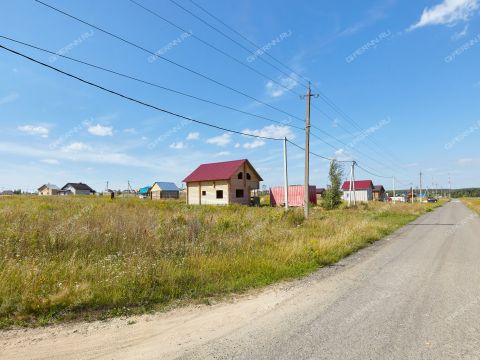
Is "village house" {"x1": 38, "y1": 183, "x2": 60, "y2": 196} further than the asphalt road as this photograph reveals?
Yes

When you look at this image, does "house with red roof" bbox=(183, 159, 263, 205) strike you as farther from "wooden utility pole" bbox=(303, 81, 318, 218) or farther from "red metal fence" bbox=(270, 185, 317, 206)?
"wooden utility pole" bbox=(303, 81, 318, 218)

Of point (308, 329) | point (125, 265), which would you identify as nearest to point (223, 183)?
point (125, 265)

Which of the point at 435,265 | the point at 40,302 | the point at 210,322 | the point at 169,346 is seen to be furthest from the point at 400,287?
the point at 40,302

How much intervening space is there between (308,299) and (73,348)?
12.3 ft

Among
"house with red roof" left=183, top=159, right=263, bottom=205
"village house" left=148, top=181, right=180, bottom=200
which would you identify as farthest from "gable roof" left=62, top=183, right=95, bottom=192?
"house with red roof" left=183, top=159, right=263, bottom=205

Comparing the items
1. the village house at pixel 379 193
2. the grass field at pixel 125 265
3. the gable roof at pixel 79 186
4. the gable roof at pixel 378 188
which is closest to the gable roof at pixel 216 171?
the grass field at pixel 125 265

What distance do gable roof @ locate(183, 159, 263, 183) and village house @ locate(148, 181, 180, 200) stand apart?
2834 centimetres

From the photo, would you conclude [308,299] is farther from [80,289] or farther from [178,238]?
[178,238]

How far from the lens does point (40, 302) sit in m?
4.79

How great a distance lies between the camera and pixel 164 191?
70.1m

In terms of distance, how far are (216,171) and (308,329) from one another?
3651 centimetres

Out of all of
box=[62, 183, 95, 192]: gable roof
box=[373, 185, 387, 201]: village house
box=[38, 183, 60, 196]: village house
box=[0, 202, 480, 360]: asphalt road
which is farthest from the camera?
box=[38, 183, 60, 196]: village house

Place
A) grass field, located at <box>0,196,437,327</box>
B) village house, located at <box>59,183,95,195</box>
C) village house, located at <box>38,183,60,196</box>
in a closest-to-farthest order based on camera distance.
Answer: grass field, located at <box>0,196,437,327</box> < village house, located at <box>59,183,95,195</box> < village house, located at <box>38,183,60,196</box>

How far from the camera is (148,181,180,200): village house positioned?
6994 cm
